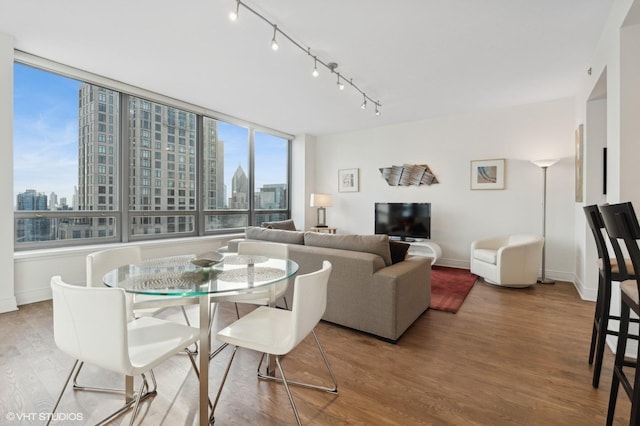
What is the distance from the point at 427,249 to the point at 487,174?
1.58 meters

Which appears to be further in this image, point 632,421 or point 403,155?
point 403,155

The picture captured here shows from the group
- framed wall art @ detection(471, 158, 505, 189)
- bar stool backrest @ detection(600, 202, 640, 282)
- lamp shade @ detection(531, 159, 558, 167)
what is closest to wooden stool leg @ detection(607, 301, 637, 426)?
bar stool backrest @ detection(600, 202, 640, 282)

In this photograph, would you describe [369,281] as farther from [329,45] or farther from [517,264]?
[517,264]

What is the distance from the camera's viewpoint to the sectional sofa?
240 cm

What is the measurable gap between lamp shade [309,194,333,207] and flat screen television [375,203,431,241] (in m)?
1.08

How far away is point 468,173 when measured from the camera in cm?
513

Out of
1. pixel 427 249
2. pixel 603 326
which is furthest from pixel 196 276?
pixel 427 249

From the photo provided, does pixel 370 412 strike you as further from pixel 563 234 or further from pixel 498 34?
pixel 563 234

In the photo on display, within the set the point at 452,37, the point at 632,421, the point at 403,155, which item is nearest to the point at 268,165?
the point at 403,155

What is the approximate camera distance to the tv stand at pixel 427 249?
16.3 feet

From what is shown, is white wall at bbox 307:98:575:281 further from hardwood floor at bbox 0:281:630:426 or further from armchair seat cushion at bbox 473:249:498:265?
hardwood floor at bbox 0:281:630:426

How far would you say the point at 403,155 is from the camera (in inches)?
227

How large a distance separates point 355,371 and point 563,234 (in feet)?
13.7

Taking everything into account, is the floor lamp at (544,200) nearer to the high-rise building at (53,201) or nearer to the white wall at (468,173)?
the white wall at (468,173)
